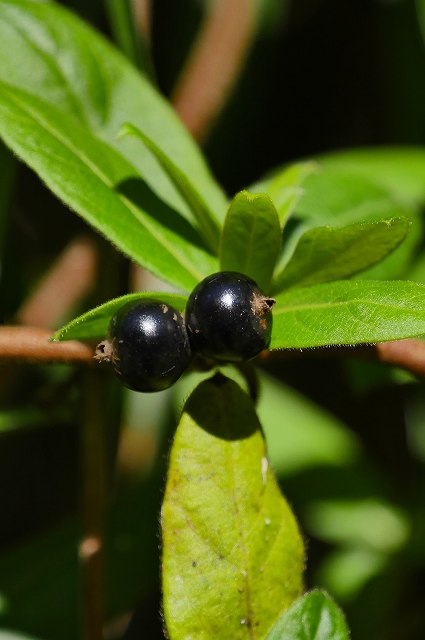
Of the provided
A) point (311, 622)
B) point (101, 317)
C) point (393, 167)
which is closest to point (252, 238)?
point (101, 317)

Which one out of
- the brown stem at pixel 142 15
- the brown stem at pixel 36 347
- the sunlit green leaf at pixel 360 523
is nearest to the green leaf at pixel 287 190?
the brown stem at pixel 36 347

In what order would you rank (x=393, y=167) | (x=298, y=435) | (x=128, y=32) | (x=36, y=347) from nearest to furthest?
(x=36, y=347)
(x=128, y=32)
(x=393, y=167)
(x=298, y=435)

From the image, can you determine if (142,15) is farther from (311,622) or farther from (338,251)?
(311,622)

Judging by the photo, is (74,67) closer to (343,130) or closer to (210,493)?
(210,493)

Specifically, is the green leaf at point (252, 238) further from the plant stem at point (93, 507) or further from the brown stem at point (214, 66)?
the brown stem at point (214, 66)

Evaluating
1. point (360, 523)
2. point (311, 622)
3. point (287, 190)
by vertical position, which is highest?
point (287, 190)

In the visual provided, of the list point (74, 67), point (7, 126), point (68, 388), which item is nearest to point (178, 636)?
point (68, 388)

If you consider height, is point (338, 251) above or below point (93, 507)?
above

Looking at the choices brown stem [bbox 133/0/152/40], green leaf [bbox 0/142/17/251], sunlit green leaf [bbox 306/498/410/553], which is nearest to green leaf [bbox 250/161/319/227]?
green leaf [bbox 0/142/17/251]
